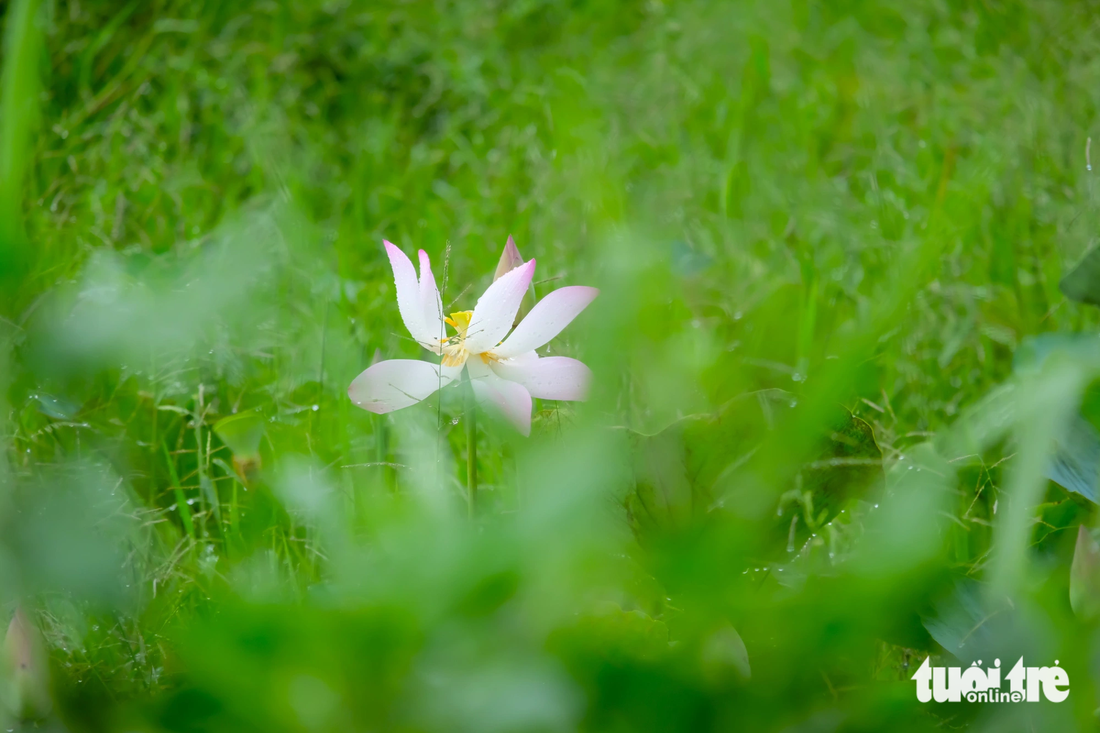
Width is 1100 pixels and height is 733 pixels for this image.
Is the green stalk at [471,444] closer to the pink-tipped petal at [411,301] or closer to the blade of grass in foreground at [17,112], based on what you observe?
the pink-tipped petal at [411,301]

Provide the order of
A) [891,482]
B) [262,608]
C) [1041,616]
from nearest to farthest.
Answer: [262,608]
[1041,616]
[891,482]

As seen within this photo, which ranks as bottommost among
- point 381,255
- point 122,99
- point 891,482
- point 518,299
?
point 891,482

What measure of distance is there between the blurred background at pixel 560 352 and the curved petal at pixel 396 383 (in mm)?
60

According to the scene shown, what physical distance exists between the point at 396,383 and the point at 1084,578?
41cm

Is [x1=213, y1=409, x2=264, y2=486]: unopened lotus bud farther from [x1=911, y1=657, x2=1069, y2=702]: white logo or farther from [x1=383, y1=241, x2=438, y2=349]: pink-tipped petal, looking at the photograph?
[x1=911, y1=657, x2=1069, y2=702]: white logo

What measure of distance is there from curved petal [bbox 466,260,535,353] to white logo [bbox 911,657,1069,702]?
0.31 m

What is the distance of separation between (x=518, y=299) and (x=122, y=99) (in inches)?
70.1

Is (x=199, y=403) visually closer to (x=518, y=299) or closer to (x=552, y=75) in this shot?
(x=518, y=299)

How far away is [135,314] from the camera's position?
62cm

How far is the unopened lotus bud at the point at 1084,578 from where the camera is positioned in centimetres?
57

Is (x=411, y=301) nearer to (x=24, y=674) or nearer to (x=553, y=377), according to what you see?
(x=553, y=377)

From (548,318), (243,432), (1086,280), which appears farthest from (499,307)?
(1086,280)

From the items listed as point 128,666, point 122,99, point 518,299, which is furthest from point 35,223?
point 518,299

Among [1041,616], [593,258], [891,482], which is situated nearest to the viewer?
[1041,616]
